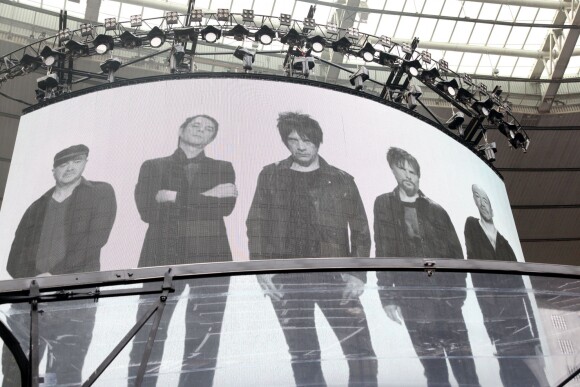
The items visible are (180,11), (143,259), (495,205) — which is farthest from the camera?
(180,11)

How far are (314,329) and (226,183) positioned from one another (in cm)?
1217

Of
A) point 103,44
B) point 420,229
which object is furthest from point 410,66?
point 103,44

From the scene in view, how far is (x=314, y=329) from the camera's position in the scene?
5.87m

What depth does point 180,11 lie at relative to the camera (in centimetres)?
3098

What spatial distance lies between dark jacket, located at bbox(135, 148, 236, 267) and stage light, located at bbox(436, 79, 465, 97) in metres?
8.66

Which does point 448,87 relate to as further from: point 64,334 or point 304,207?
point 64,334

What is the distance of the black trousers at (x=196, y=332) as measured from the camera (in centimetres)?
570

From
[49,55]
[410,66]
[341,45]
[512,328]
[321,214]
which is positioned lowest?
[512,328]

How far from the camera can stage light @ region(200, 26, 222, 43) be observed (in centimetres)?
2175

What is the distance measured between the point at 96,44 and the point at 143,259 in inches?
291

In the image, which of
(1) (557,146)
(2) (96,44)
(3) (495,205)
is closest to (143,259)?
(2) (96,44)

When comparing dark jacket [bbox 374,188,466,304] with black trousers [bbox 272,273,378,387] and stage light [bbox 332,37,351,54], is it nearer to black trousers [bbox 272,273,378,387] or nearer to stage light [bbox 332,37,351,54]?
stage light [bbox 332,37,351,54]

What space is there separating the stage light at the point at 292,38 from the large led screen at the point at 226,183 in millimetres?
2831

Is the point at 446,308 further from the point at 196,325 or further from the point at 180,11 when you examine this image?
the point at 180,11
